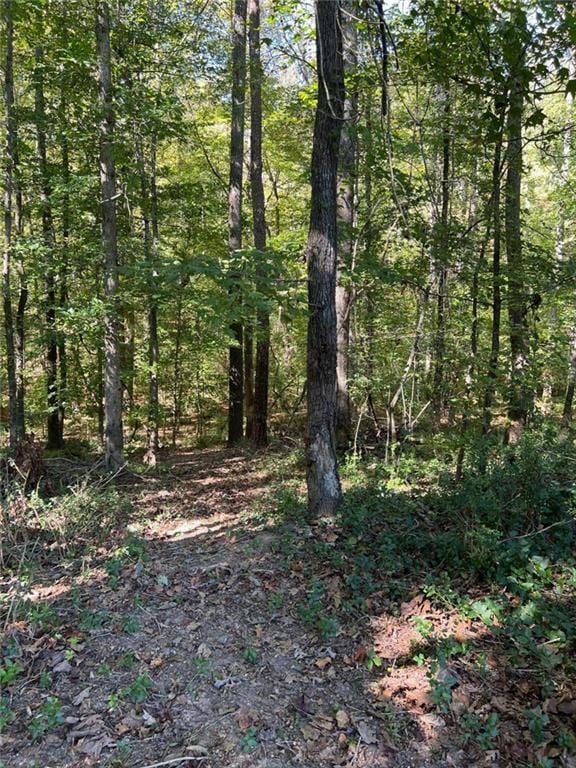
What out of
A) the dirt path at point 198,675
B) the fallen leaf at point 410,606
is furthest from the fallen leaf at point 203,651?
the fallen leaf at point 410,606

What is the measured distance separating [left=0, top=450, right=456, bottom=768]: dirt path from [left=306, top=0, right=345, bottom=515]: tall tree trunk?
2.70 feet

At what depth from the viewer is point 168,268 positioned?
4.80 meters

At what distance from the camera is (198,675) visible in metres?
3.42

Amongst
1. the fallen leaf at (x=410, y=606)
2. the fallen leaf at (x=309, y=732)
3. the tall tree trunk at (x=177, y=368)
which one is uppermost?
the tall tree trunk at (x=177, y=368)

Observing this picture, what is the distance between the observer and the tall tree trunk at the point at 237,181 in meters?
9.29

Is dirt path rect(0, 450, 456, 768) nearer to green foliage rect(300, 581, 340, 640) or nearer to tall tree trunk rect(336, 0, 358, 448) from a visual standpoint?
green foliage rect(300, 581, 340, 640)

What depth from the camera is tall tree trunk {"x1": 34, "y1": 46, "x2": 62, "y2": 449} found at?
8.46 m

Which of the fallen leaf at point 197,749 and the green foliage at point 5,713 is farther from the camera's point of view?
the green foliage at point 5,713

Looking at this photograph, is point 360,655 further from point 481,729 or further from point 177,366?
point 177,366

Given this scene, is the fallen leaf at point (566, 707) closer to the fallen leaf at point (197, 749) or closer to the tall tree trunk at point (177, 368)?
the fallen leaf at point (197, 749)

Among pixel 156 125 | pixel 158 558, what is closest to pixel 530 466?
pixel 158 558

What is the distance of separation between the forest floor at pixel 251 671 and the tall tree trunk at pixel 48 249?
16.6ft

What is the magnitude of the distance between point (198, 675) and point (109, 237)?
6699 mm

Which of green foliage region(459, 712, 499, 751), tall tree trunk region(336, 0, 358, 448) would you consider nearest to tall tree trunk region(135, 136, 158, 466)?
tall tree trunk region(336, 0, 358, 448)
